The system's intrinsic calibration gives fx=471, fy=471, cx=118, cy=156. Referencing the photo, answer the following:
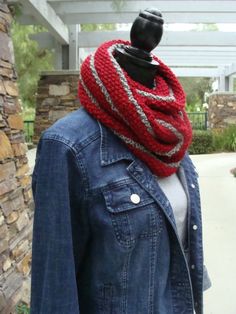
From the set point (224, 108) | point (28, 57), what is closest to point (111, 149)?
point (28, 57)

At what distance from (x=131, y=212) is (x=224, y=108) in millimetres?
12506

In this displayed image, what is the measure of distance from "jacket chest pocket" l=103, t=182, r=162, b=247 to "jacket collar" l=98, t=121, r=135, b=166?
2.4 inches

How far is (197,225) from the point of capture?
1.28 m

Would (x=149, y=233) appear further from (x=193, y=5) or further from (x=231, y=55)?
(x=231, y=55)

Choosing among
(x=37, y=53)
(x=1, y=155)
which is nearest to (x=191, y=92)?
(x=37, y=53)

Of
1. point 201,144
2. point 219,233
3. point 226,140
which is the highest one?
point 226,140

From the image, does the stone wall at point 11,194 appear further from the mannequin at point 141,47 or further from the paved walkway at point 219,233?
the mannequin at point 141,47

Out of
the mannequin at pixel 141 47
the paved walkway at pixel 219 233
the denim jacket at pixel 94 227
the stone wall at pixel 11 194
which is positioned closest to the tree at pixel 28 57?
the paved walkway at pixel 219 233

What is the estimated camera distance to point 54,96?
299 inches

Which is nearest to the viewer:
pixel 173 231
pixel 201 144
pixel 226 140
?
pixel 173 231

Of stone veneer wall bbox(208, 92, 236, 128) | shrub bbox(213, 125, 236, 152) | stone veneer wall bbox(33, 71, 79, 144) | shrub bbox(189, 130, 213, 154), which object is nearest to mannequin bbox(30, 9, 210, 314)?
stone veneer wall bbox(33, 71, 79, 144)

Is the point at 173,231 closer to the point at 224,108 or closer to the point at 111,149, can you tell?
the point at 111,149

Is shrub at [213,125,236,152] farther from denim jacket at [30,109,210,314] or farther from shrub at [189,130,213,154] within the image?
denim jacket at [30,109,210,314]

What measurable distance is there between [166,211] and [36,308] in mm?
372
